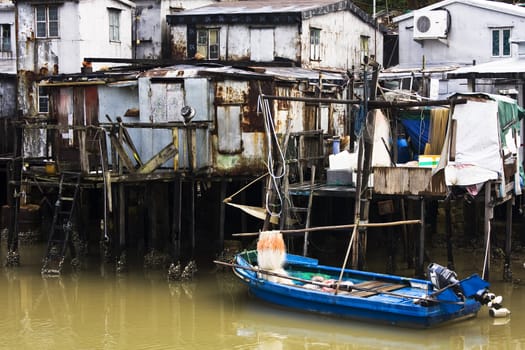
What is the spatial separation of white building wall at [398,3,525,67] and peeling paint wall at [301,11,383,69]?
2122mm

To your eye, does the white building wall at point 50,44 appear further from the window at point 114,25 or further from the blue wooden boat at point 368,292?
the blue wooden boat at point 368,292

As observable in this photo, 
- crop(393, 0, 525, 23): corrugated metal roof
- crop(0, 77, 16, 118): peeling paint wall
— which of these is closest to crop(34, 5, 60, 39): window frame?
crop(0, 77, 16, 118): peeling paint wall

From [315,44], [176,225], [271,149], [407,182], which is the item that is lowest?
[176,225]

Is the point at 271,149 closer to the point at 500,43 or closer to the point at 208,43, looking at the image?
the point at 208,43

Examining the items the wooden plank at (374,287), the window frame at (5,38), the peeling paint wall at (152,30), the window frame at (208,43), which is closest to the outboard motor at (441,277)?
the wooden plank at (374,287)

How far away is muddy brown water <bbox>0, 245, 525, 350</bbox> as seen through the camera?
18406 millimetres

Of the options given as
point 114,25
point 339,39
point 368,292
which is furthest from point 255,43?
point 368,292

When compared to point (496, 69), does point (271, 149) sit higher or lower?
lower

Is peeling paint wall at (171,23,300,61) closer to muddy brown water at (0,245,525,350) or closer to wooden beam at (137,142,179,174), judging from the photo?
wooden beam at (137,142,179,174)

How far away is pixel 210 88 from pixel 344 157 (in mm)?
3788

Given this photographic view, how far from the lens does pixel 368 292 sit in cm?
1945

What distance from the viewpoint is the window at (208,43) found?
33.0m

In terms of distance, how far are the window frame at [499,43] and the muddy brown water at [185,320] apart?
1031 centimetres

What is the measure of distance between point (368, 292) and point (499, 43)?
1588 centimetres
